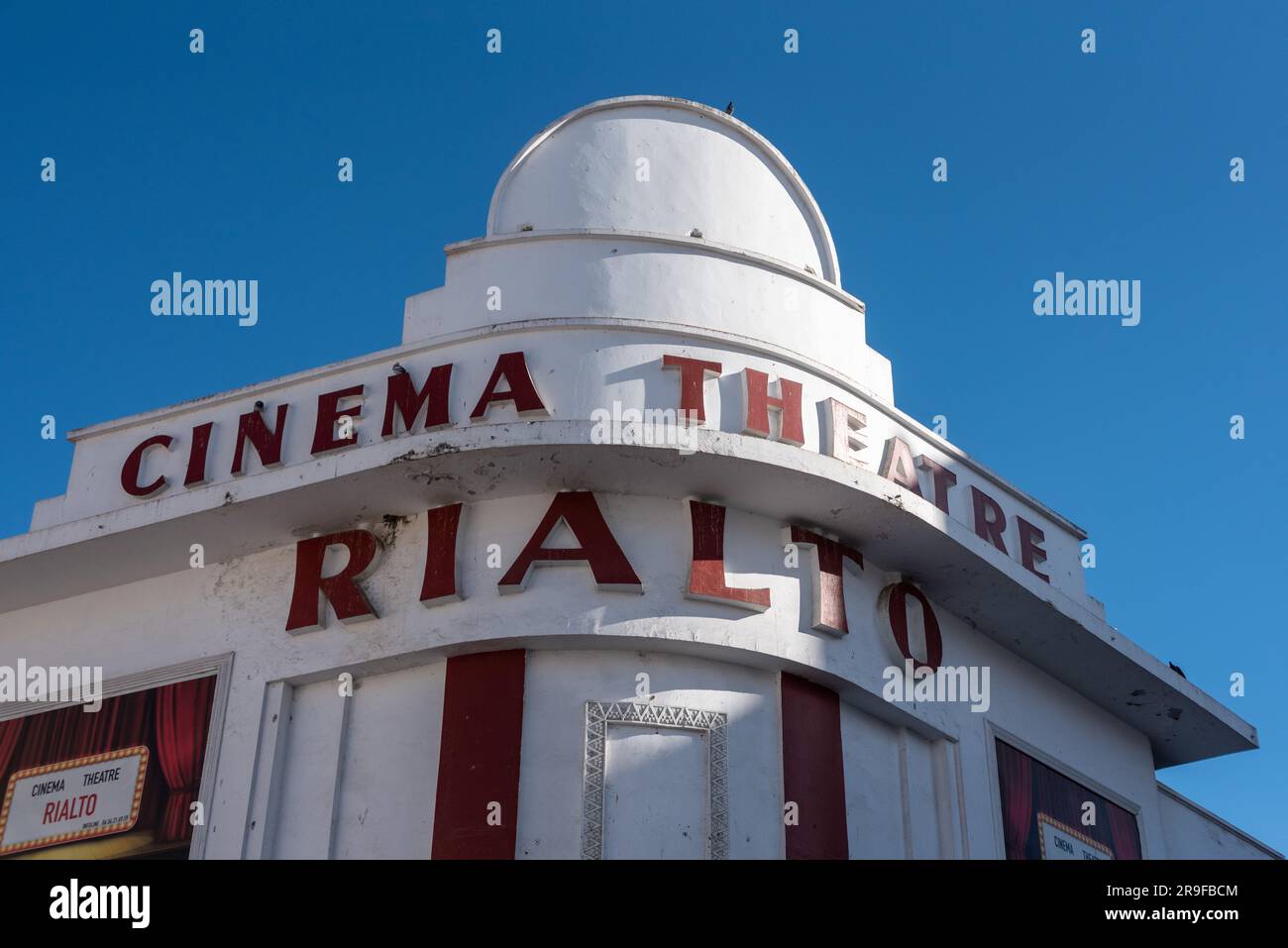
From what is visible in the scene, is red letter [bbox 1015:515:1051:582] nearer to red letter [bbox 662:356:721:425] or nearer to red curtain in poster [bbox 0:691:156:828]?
red letter [bbox 662:356:721:425]

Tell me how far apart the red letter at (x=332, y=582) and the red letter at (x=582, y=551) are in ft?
4.73

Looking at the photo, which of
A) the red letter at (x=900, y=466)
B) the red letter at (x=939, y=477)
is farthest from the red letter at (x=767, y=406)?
the red letter at (x=939, y=477)

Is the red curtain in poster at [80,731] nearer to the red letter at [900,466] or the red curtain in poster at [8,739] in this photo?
the red curtain in poster at [8,739]

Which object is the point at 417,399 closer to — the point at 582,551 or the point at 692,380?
the point at 582,551

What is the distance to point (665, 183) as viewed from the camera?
62.6 feet

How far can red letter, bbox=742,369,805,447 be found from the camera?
54.2 feet

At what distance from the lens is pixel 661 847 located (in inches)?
585

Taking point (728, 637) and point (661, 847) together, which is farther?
point (728, 637)

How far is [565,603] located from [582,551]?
1.72ft

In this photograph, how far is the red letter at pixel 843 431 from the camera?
55.5ft

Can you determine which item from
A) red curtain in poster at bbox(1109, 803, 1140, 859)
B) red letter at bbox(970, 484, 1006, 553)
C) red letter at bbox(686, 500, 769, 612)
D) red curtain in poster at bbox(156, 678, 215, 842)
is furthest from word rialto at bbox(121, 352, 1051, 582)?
red curtain in poster at bbox(1109, 803, 1140, 859)

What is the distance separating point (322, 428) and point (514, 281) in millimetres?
2410
